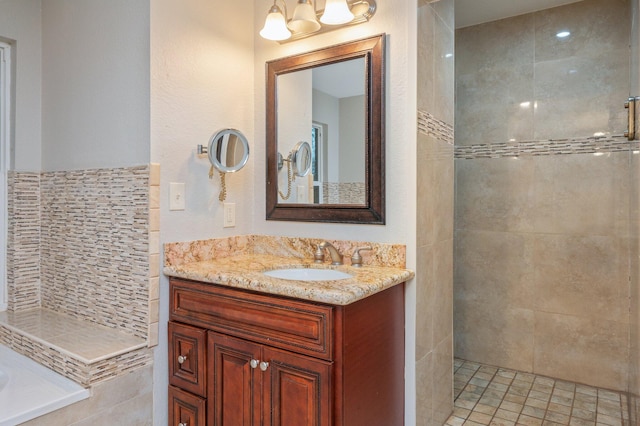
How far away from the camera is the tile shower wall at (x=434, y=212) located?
1782 millimetres

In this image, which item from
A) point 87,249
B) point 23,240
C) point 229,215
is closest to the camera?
point 87,249

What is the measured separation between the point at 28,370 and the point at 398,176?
1.82 meters

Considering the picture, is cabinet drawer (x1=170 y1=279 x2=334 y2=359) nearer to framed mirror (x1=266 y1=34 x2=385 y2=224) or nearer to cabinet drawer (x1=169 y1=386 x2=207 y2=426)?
cabinet drawer (x1=169 y1=386 x2=207 y2=426)

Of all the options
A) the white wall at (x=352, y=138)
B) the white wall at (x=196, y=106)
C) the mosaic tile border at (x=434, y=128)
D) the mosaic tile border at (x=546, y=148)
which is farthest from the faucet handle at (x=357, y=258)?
the mosaic tile border at (x=546, y=148)

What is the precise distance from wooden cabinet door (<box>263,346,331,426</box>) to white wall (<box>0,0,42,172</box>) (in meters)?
1.83

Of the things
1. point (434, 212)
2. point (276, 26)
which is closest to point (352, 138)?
point (434, 212)

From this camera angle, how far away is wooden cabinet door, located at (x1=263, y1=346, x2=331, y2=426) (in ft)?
4.38

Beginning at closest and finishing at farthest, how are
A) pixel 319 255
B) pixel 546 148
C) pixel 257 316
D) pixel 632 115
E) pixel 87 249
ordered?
1. pixel 257 316
2. pixel 632 115
3. pixel 319 255
4. pixel 87 249
5. pixel 546 148

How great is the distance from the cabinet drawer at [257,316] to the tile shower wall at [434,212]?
23.1 inches

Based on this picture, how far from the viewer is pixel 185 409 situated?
68.6 inches

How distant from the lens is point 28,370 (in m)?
1.76

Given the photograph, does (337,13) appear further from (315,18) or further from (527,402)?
(527,402)

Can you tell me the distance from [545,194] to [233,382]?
7.13 ft

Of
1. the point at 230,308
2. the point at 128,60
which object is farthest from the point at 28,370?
the point at 128,60
